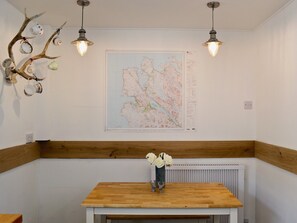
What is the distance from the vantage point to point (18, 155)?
113 inches

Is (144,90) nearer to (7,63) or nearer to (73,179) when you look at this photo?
(73,179)

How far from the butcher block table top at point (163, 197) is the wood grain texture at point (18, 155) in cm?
87

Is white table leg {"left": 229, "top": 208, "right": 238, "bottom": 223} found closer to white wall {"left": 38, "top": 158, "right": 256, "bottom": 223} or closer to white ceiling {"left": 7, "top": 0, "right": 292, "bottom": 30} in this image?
white wall {"left": 38, "top": 158, "right": 256, "bottom": 223}

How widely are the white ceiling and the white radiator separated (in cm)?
172

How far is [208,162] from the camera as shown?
11.5 feet

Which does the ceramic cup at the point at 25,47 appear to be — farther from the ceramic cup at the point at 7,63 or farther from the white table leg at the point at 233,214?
the white table leg at the point at 233,214

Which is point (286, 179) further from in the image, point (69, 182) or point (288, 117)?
point (69, 182)

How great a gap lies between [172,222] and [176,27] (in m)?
2.30

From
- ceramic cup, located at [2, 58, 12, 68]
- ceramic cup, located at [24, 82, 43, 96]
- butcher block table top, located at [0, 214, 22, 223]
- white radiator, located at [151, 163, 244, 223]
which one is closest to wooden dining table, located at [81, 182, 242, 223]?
butcher block table top, located at [0, 214, 22, 223]

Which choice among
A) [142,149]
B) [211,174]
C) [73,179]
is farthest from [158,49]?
[73,179]

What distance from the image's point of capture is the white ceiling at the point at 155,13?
8.77 ft

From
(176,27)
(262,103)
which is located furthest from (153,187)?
(176,27)

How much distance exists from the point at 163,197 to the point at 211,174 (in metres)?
1.16

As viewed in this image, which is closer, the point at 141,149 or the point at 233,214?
the point at 233,214
